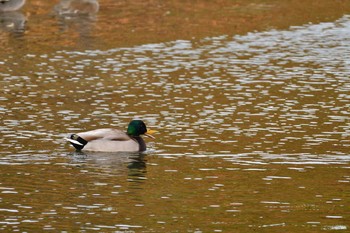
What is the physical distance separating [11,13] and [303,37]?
1111 cm

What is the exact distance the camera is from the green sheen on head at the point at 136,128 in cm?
2188

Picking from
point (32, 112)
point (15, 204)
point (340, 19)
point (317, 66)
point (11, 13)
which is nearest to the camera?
point (15, 204)

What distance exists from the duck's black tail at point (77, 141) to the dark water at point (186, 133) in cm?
19

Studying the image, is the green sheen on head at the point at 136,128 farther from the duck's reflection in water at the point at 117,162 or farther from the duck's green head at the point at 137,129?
the duck's reflection in water at the point at 117,162

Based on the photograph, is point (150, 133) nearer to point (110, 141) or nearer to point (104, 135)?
point (110, 141)

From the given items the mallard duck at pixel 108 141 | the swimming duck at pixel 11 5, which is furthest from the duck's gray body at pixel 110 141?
the swimming duck at pixel 11 5

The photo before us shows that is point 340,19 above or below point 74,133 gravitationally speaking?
above

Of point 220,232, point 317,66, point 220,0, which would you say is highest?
point 220,0

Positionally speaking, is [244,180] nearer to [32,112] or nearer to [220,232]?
[220,232]

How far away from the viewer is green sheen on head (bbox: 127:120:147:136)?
71.8ft

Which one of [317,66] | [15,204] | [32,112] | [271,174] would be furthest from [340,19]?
[15,204]

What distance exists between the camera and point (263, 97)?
87.7 feet

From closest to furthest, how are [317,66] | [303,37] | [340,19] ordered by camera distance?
[317,66]
[303,37]
[340,19]

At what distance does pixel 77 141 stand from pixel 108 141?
22.2 inches
